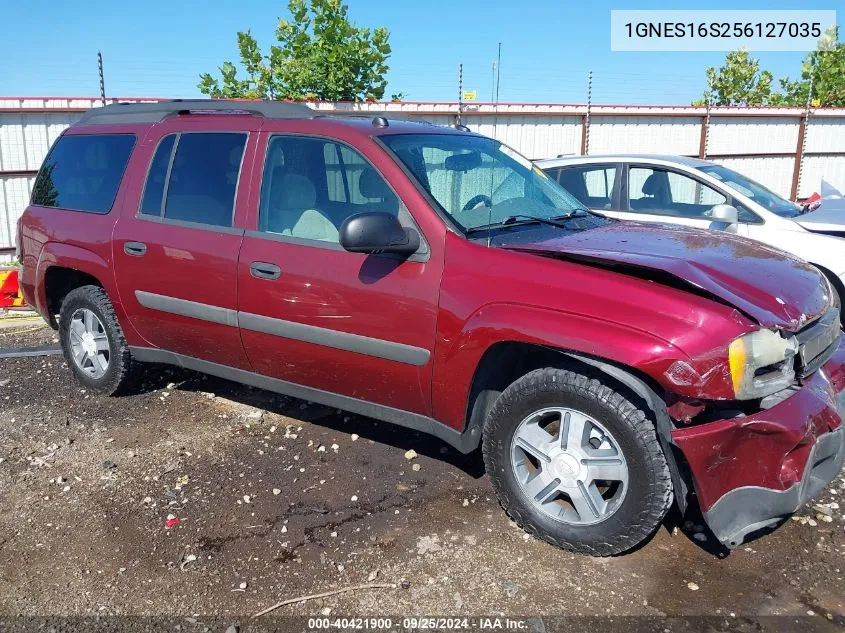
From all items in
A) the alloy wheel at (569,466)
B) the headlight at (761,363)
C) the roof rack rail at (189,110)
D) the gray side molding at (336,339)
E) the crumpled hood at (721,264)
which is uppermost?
the roof rack rail at (189,110)

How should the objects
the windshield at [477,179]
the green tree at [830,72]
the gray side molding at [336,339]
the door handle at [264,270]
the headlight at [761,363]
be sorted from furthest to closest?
the green tree at [830,72] → the door handle at [264,270] → the windshield at [477,179] → the gray side molding at [336,339] → the headlight at [761,363]

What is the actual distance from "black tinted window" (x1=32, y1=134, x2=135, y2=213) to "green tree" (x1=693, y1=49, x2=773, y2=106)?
25461mm

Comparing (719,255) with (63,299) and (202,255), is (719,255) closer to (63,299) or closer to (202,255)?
(202,255)

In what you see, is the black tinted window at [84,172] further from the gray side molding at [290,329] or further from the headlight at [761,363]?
the headlight at [761,363]

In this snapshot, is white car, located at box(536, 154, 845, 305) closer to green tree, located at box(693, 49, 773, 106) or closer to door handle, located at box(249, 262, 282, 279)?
door handle, located at box(249, 262, 282, 279)

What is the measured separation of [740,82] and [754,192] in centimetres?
2269

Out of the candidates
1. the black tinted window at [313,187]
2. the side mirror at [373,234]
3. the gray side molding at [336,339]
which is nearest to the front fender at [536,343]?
the gray side molding at [336,339]

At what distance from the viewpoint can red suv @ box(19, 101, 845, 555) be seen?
2748 millimetres

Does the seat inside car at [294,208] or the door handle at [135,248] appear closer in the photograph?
the seat inside car at [294,208]

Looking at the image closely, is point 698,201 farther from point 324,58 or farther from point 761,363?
point 324,58

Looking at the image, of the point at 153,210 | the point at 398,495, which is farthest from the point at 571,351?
the point at 153,210

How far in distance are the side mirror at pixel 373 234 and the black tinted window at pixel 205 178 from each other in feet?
3.65

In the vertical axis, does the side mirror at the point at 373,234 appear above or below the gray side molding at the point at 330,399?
above

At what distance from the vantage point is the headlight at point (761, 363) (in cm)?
266
